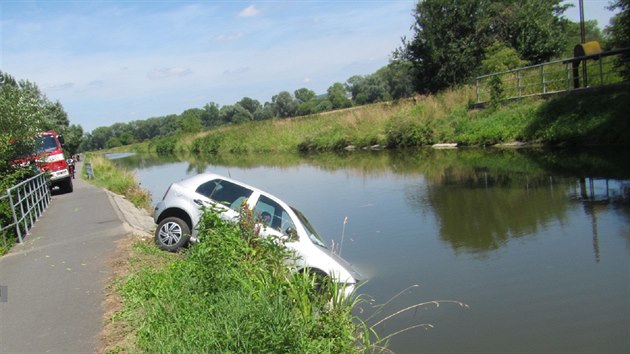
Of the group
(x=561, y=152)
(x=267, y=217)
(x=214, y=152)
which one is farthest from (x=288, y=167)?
(x=214, y=152)

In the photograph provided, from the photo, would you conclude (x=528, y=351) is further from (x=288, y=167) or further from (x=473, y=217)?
(x=288, y=167)

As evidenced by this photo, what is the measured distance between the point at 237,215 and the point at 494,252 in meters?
4.92

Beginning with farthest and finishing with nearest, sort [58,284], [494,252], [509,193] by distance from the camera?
[509,193], [494,252], [58,284]

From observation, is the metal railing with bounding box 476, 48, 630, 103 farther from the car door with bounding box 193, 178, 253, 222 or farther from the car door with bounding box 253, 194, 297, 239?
the car door with bounding box 193, 178, 253, 222

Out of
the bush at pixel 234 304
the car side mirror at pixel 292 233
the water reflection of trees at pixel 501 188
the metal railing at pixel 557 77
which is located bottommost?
the water reflection of trees at pixel 501 188

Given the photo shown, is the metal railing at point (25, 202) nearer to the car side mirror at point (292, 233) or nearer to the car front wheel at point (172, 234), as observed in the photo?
the car front wheel at point (172, 234)

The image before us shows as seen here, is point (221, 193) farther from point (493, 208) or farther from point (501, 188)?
point (501, 188)

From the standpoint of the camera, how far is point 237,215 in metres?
9.05

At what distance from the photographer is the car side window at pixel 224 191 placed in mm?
10273

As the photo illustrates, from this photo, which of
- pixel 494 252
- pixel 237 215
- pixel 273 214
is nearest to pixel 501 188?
pixel 494 252

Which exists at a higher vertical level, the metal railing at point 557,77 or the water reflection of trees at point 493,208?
the metal railing at point 557,77

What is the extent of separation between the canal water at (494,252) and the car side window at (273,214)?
169 cm

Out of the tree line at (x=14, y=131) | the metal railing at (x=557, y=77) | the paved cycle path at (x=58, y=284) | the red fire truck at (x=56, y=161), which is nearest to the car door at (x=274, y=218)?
the paved cycle path at (x=58, y=284)

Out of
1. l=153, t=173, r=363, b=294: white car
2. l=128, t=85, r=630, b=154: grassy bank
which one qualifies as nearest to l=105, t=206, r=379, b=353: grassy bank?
l=153, t=173, r=363, b=294: white car
